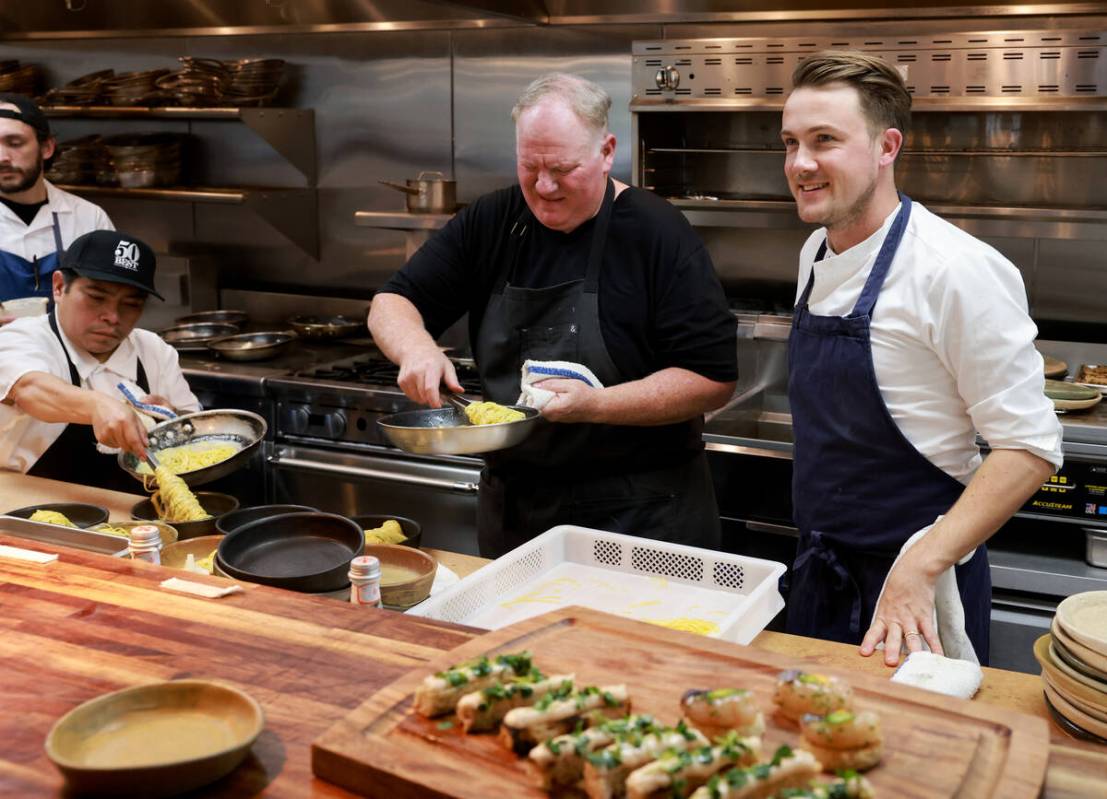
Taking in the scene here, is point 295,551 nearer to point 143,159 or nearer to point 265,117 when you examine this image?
point 265,117

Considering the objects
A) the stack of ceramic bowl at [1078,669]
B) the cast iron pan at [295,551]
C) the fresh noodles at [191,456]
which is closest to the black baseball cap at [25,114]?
the fresh noodles at [191,456]

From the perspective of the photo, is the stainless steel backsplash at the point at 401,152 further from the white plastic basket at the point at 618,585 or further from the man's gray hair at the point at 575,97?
the white plastic basket at the point at 618,585

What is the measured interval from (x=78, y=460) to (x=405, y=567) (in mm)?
1524

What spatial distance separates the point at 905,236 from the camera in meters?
2.24

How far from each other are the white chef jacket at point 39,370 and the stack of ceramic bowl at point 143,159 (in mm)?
2150

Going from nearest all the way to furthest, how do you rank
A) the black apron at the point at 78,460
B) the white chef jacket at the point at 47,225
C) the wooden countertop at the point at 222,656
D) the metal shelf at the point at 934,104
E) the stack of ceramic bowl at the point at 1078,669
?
the wooden countertop at the point at 222,656 → the stack of ceramic bowl at the point at 1078,669 → the black apron at the point at 78,460 → the metal shelf at the point at 934,104 → the white chef jacket at the point at 47,225

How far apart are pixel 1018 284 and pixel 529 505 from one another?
49.9 inches

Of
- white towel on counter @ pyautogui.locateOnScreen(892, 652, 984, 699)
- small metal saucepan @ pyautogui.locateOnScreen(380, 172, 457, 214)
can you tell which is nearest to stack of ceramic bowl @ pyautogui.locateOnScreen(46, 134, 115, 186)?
small metal saucepan @ pyautogui.locateOnScreen(380, 172, 457, 214)

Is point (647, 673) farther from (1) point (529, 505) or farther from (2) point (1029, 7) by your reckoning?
(2) point (1029, 7)

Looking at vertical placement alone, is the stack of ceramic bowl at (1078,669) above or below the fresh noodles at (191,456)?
below

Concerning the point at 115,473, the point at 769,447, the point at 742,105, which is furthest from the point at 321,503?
the point at 742,105

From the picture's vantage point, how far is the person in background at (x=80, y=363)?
304cm

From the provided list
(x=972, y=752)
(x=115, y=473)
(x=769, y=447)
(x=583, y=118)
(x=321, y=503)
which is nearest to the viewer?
(x=972, y=752)

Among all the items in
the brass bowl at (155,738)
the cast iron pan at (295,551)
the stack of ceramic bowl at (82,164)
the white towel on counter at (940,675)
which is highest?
the stack of ceramic bowl at (82,164)
